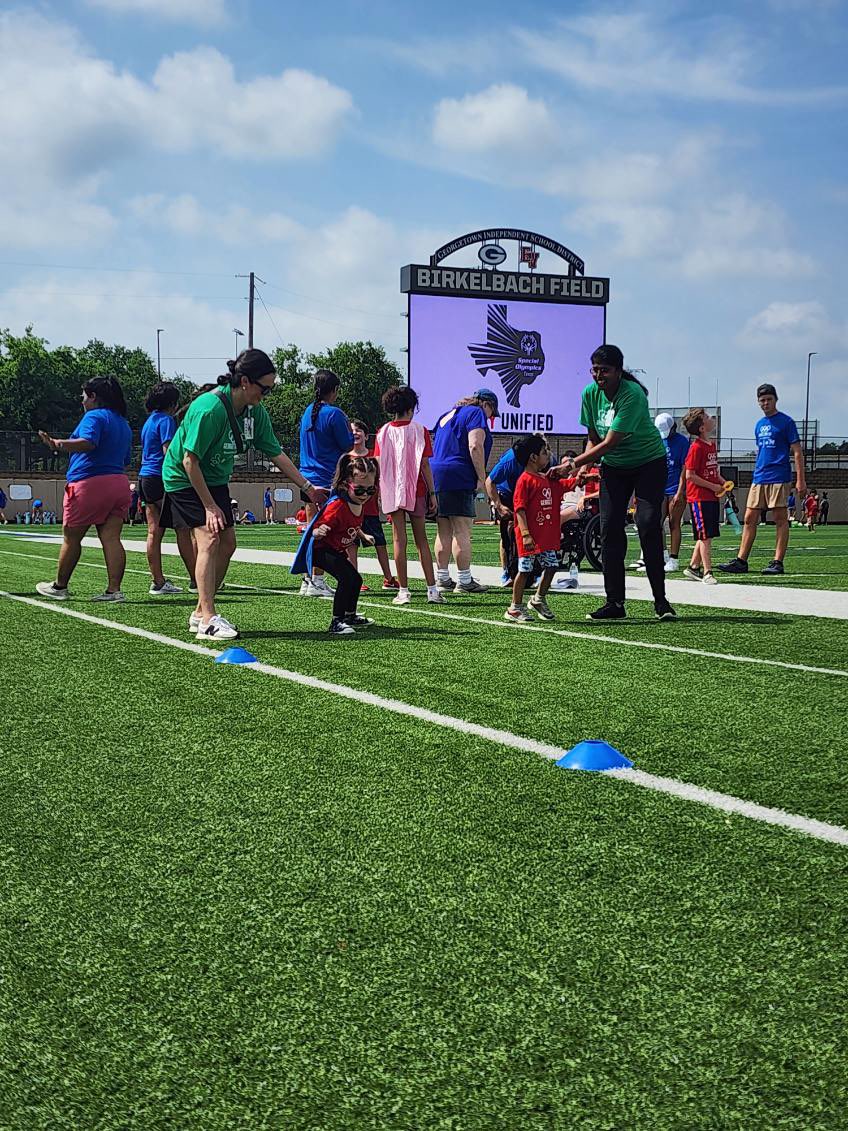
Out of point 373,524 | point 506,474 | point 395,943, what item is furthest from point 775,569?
point 395,943

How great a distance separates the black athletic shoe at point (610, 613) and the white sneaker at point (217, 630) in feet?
9.13

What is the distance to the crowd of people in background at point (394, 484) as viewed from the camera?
24.8 feet

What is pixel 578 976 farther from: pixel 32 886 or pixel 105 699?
pixel 105 699

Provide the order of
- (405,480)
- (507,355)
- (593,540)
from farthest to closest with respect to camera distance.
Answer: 1. (507,355)
2. (593,540)
3. (405,480)

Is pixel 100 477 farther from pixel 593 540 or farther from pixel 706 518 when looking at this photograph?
pixel 593 540

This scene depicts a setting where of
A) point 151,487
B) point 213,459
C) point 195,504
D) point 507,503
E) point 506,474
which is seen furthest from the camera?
point 507,503

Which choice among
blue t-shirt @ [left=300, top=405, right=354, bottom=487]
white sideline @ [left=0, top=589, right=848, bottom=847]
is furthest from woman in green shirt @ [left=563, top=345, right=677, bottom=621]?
white sideline @ [left=0, top=589, right=848, bottom=847]

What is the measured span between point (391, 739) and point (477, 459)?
21.6ft

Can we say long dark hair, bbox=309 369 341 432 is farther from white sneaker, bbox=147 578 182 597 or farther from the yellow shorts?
the yellow shorts

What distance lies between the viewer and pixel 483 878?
2900 millimetres

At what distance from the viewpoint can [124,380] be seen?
4277 inches

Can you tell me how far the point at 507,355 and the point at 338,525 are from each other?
33849 millimetres

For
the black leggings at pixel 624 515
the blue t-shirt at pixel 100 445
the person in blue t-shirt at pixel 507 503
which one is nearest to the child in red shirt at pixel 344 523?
the black leggings at pixel 624 515

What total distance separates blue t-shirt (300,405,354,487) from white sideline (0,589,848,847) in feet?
10.4
